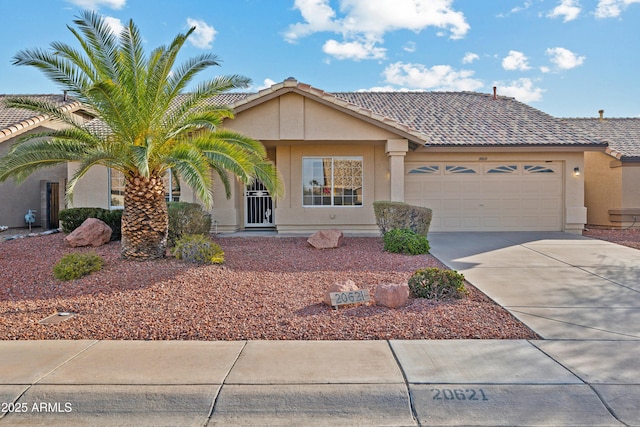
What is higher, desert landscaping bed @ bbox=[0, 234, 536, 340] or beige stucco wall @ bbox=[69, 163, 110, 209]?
beige stucco wall @ bbox=[69, 163, 110, 209]

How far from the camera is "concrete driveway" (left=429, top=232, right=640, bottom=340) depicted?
531cm

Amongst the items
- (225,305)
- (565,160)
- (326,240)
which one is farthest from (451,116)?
(225,305)

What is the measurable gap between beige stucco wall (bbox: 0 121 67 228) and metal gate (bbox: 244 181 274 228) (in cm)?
827

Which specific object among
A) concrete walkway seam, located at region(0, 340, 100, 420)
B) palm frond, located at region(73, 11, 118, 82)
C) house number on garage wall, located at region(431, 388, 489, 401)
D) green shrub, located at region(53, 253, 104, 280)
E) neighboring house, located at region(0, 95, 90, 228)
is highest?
palm frond, located at region(73, 11, 118, 82)

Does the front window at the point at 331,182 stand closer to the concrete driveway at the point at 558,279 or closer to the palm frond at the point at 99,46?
the concrete driveway at the point at 558,279

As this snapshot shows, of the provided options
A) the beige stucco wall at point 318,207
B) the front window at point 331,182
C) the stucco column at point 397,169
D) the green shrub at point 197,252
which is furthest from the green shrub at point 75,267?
the stucco column at point 397,169

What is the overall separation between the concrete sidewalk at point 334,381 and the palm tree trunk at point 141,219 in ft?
11.9

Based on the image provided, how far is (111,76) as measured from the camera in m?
7.77

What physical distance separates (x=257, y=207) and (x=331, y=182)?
2.97 meters

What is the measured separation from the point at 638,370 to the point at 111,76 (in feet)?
30.6

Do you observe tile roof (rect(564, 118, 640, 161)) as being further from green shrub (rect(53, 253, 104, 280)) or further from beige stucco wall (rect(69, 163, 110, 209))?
beige stucco wall (rect(69, 163, 110, 209))

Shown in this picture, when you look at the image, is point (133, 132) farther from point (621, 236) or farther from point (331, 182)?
point (621, 236)

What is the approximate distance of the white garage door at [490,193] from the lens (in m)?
14.2

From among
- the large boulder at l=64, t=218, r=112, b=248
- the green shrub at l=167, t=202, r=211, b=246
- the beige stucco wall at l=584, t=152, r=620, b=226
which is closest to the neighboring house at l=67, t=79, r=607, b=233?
the beige stucco wall at l=584, t=152, r=620, b=226
